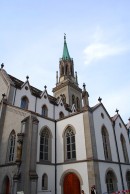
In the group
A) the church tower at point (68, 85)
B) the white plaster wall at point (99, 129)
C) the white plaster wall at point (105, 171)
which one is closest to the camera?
the white plaster wall at point (105, 171)

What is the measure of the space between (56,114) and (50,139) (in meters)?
10.1

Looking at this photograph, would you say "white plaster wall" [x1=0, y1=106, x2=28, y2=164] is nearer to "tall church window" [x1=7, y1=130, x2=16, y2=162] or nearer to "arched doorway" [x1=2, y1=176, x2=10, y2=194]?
"tall church window" [x1=7, y1=130, x2=16, y2=162]

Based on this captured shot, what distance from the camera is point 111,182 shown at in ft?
61.5

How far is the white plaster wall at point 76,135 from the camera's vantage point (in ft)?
58.5

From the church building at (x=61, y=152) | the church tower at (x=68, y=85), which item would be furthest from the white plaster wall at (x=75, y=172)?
the church tower at (x=68, y=85)

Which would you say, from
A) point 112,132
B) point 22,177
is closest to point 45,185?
point 22,177

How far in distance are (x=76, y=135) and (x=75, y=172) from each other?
12.2ft

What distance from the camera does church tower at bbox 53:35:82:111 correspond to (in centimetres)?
4188

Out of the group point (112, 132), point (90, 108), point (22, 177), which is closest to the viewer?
point (22, 177)

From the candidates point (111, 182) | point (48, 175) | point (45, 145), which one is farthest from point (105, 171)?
point (45, 145)

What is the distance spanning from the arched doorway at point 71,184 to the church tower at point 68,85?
2327 cm

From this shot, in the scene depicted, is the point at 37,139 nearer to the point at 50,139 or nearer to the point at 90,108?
the point at 50,139

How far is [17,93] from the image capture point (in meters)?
24.9

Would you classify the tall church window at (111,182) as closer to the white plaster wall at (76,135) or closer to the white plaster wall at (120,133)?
the white plaster wall at (120,133)
